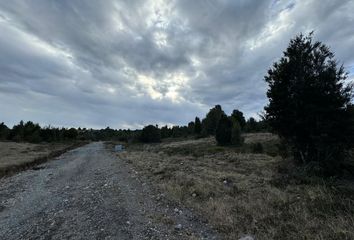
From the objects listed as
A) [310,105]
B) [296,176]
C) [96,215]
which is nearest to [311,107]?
[310,105]

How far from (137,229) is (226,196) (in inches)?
161

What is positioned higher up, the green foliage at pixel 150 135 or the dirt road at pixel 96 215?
the green foliage at pixel 150 135

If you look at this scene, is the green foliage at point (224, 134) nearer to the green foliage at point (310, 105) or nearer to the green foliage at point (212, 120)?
the green foliage at point (310, 105)

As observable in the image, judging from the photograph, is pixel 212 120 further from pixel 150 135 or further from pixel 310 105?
pixel 310 105

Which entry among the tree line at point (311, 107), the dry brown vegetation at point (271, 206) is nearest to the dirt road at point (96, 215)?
the dry brown vegetation at point (271, 206)

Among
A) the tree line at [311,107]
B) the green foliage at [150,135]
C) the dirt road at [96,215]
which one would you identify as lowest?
the dirt road at [96,215]

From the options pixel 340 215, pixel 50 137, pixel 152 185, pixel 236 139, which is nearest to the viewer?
pixel 340 215

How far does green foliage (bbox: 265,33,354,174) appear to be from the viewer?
15.2m

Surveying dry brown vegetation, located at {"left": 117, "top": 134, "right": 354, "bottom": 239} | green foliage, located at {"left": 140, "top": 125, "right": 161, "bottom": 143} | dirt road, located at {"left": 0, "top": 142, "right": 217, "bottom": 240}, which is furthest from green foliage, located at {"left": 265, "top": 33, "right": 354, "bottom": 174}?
green foliage, located at {"left": 140, "top": 125, "right": 161, "bottom": 143}

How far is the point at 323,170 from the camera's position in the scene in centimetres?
1439

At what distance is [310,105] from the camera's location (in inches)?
610

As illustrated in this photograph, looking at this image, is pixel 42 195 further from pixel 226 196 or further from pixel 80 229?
pixel 226 196

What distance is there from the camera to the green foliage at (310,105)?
49.9ft

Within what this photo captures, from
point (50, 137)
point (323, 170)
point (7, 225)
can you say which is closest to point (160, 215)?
point (7, 225)
